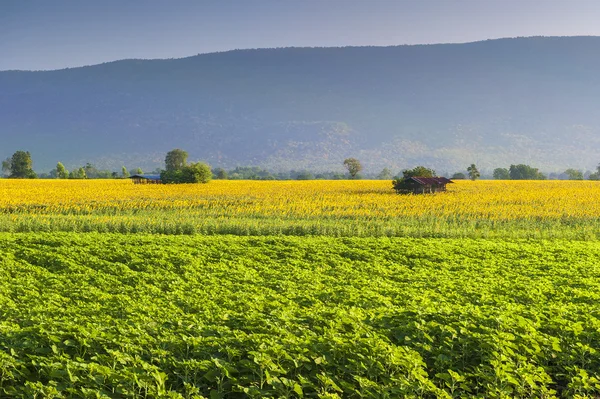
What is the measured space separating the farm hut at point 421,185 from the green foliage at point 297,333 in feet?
133

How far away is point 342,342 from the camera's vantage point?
8.34 m

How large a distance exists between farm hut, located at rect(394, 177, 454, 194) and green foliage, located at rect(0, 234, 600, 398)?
133 ft

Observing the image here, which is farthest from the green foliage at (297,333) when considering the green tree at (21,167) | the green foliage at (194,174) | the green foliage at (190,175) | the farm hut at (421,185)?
the green tree at (21,167)

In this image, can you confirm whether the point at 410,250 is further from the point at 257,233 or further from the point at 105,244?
the point at 105,244

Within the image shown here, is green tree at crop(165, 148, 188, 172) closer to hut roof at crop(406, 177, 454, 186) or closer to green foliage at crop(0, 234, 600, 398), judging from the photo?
hut roof at crop(406, 177, 454, 186)

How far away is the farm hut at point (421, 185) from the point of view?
183 ft

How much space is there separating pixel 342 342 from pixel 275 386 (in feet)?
4.60

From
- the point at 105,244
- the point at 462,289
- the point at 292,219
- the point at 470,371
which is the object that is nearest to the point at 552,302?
the point at 462,289

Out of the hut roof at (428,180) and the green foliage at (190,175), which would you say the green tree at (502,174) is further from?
the green foliage at (190,175)

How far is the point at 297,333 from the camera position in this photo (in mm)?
9031

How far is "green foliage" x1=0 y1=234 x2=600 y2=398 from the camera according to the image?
7.65 metres

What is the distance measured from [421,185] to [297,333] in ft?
161

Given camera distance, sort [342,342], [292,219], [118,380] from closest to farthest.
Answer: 1. [118,380]
2. [342,342]
3. [292,219]

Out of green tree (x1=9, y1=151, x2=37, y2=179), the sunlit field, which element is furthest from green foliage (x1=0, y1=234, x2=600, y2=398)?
green tree (x1=9, y1=151, x2=37, y2=179)
